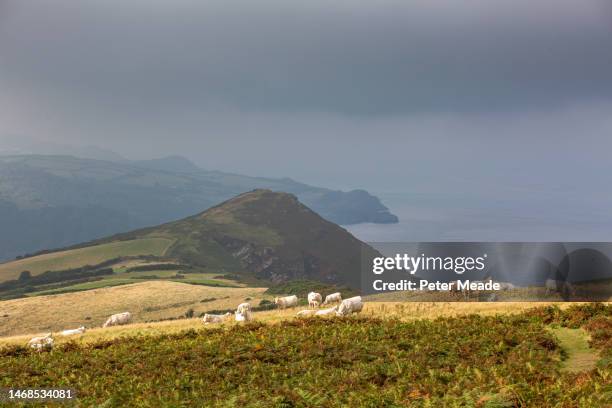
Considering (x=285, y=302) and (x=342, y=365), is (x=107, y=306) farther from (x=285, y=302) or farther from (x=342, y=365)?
(x=342, y=365)

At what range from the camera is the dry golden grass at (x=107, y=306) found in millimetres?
107000

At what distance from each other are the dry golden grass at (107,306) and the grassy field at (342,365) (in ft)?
246

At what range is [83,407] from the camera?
20.6 m

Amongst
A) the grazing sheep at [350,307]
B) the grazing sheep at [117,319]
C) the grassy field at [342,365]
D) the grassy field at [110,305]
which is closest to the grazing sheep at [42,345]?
the grassy field at [342,365]

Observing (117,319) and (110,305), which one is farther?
(110,305)

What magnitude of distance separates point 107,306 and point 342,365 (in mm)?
108218

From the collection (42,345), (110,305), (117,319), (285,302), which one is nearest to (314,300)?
(285,302)

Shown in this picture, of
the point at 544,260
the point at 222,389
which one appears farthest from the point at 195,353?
the point at 544,260

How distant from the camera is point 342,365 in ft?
79.5

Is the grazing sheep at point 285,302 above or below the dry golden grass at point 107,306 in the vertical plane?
above

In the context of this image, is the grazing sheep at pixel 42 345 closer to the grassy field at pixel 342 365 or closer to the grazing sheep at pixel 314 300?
the grassy field at pixel 342 365

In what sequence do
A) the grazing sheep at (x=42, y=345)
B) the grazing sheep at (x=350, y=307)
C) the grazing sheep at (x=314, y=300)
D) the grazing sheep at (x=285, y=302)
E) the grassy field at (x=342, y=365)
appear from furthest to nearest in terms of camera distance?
the grazing sheep at (x=285, y=302)
the grazing sheep at (x=314, y=300)
the grazing sheep at (x=350, y=307)
the grazing sheep at (x=42, y=345)
the grassy field at (x=342, y=365)

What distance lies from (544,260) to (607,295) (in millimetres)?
4848

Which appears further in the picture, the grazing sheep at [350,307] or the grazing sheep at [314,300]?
the grazing sheep at [314,300]
